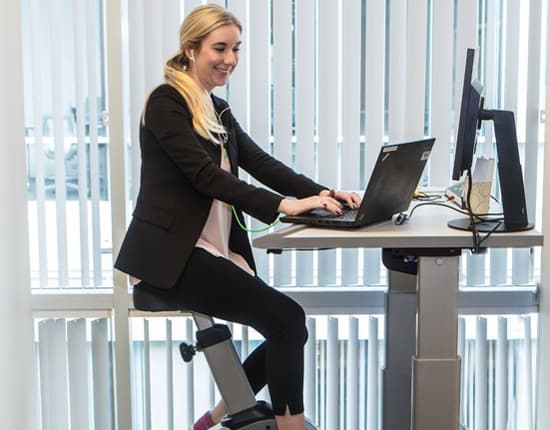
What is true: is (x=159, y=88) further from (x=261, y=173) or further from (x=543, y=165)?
(x=543, y=165)

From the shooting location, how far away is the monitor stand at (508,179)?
2049 millimetres

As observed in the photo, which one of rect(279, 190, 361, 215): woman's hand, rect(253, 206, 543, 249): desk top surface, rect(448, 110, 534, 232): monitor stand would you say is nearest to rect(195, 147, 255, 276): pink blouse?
rect(279, 190, 361, 215): woman's hand

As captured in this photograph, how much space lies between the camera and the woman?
7.20 feet

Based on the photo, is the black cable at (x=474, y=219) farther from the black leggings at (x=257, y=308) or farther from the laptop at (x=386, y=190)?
the black leggings at (x=257, y=308)

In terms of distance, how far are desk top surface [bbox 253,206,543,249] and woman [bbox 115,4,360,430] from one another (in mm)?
191

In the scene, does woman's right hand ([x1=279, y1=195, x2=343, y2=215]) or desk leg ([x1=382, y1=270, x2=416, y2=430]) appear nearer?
woman's right hand ([x1=279, y1=195, x2=343, y2=215])

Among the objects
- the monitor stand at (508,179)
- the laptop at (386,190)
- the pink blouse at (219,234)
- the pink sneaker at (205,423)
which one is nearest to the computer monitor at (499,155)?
the monitor stand at (508,179)

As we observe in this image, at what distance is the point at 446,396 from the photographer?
2.08 meters

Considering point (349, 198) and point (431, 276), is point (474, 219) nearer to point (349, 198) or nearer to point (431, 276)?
point (431, 276)

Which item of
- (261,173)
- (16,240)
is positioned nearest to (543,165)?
(261,173)

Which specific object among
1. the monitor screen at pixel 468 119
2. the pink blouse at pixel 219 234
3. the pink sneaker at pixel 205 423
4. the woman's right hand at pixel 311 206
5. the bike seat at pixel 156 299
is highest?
the monitor screen at pixel 468 119

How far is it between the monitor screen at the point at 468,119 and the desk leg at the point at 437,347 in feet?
0.83

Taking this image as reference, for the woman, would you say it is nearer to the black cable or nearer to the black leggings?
the black leggings

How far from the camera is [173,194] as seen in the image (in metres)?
2.28
